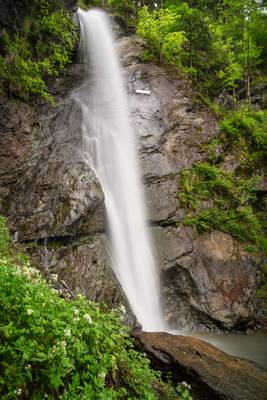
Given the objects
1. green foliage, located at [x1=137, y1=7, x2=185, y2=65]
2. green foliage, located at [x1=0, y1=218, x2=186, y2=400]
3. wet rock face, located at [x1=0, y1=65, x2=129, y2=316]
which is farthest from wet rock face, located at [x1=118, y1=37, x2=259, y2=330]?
green foliage, located at [x1=0, y1=218, x2=186, y2=400]

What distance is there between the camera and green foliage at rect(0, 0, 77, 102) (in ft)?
38.1

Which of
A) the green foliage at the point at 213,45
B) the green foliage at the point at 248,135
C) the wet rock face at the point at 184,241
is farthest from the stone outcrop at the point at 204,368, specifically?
the green foliage at the point at 213,45

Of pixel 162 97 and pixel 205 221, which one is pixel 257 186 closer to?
pixel 205 221

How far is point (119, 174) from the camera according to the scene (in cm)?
1231

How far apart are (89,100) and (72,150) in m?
3.65

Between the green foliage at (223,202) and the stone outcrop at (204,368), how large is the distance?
541cm

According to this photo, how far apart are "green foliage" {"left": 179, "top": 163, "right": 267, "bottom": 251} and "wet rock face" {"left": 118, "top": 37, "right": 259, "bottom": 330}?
0.33m

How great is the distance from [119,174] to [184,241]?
10.4 ft

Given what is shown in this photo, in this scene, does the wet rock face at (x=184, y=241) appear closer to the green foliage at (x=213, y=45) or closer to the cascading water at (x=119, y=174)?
the cascading water at (x=119, y=174)

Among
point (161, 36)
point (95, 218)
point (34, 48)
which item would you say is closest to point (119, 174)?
point (95, 218)

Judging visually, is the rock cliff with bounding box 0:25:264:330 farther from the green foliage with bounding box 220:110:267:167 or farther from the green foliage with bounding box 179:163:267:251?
the green foliage with bounding box 220:110:267:167

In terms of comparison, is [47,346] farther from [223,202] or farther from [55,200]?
[223,202]

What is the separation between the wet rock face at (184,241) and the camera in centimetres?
1040

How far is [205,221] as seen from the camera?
38.7 feet
